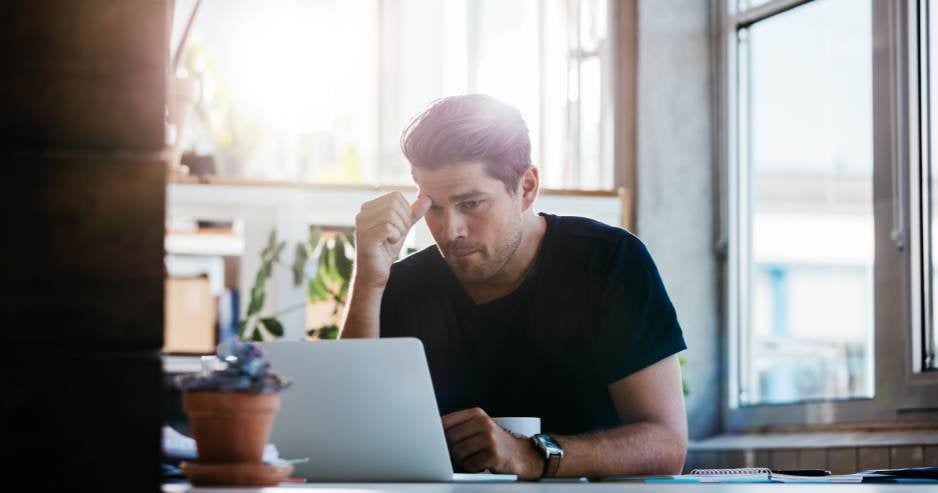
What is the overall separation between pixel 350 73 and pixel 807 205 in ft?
13.0

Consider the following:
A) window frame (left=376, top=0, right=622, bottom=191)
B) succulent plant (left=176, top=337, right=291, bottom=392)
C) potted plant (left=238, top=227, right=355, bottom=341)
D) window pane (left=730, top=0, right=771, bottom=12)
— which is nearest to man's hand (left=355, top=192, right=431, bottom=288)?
succulent plant (left=176, top=337, right=291, bottom=392)

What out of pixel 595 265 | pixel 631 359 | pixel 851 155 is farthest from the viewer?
pixel 851 155

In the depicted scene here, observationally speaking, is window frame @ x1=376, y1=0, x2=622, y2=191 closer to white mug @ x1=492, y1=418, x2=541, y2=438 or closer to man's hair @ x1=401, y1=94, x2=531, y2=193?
man's hair @ x1=401, y1=94, x2=531, y2=193

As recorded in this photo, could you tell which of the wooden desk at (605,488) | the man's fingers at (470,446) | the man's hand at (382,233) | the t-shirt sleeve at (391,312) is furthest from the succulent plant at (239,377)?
the t-shirt sleeve at (391,312)

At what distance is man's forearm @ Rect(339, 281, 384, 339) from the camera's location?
2391 mm

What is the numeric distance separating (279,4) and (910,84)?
461 centimetres

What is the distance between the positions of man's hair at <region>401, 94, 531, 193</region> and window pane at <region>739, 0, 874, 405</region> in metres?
1.69

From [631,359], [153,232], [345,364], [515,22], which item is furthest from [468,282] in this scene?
[515,22]

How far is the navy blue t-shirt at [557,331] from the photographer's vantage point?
2289 mm

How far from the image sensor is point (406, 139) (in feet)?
7.99

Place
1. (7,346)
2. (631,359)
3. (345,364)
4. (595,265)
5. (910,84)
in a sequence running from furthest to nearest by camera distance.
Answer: (910,84) → (595,265) → (631,359) → (345,364) → (7,346)

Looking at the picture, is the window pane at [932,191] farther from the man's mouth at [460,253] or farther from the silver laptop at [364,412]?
the silver laptop at [364,412]

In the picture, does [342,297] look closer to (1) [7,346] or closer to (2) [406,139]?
(2) [406,139]

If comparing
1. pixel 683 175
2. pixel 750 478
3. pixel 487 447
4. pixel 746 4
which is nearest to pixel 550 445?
pixel 487 447
